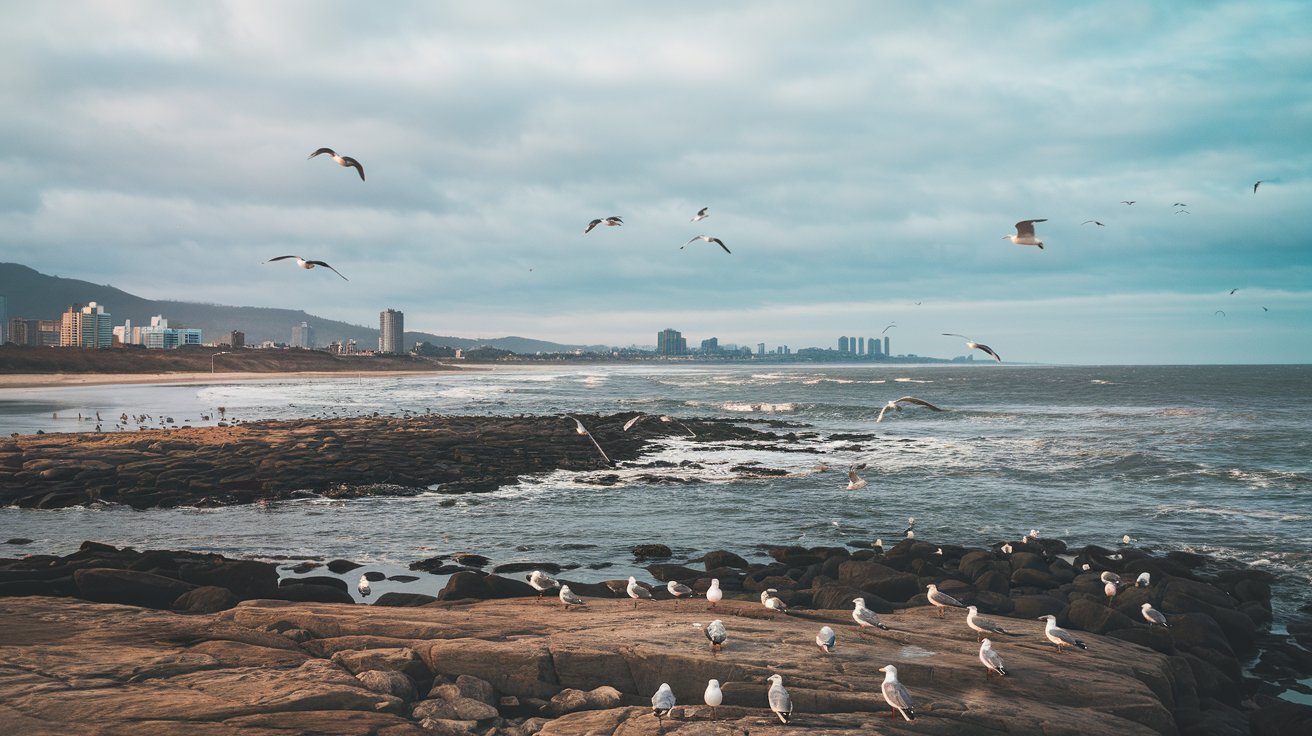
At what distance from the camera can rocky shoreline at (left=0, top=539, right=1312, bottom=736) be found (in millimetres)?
6816

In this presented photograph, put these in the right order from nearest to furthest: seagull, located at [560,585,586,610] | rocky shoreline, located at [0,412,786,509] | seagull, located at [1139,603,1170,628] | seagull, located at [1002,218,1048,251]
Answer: seagull, located at [560,585,586,610] → seagull, located at [1139,603,1170,628] → seagull, located at [1002,218,1048,251] → rocky shoreline, located at [0,412,786,509]

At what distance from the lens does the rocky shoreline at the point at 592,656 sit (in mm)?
6816

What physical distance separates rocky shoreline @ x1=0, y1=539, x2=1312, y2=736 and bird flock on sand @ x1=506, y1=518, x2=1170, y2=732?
0.40 feet

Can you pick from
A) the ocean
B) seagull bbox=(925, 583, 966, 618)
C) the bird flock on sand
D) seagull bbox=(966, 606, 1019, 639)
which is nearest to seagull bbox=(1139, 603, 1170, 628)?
the bird flock on sand

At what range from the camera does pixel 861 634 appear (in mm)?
9039

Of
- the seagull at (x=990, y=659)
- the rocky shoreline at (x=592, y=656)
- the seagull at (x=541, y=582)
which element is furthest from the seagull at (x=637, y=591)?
the seagull at (x=990, y=659)

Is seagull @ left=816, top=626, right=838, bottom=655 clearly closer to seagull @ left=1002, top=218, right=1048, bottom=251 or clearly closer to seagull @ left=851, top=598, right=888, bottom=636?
seagull @ left=851, top=598, right=888, bottom=636

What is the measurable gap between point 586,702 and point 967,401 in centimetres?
6913

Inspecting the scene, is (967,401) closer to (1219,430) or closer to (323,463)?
(1219,430)

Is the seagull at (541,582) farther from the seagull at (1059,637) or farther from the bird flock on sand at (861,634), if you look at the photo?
the seagull at (1059,637)

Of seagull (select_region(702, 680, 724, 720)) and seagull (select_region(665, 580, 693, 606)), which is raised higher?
seagull (select_region(702, 680, 724, 720))

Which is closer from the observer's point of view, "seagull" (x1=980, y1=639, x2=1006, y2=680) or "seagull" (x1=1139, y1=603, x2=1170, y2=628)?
"seagull" (x1=980, y1=639, x2=1006, y2=680)

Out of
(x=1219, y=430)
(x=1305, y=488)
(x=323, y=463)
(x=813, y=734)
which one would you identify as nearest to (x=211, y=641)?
(x=813, y=734)

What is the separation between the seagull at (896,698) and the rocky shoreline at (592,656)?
0.44 feet
